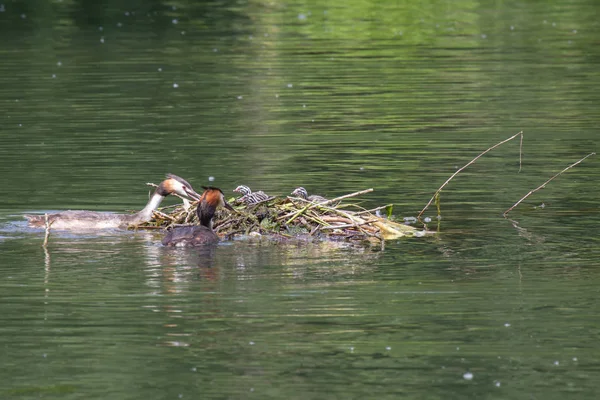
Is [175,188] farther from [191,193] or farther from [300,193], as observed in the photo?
[300,193]

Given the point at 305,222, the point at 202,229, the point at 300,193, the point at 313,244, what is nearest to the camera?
the point at 202,229

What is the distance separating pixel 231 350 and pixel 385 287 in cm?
187

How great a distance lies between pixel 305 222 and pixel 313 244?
0.41 m

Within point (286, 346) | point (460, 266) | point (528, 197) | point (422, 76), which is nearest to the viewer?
point (286, 346)

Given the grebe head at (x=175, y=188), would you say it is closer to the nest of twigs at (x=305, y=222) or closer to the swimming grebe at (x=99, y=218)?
the swimming grebe at (x=99, y=218)

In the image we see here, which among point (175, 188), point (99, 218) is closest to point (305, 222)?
point (175, 188)

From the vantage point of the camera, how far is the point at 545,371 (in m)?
8.42

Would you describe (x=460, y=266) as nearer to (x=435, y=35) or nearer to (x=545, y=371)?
(x=545, y=371)

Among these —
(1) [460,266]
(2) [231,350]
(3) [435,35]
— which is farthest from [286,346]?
(3) [435,35]

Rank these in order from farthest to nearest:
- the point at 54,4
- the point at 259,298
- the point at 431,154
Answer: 1. the point at 54,4
2. the point at 431,154
3. the point at 259,298

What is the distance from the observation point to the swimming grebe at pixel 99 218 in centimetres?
1300

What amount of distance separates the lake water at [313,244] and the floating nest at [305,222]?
14.0 inches

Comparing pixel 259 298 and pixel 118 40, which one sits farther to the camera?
pixel 118 40

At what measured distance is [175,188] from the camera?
44.0ft
